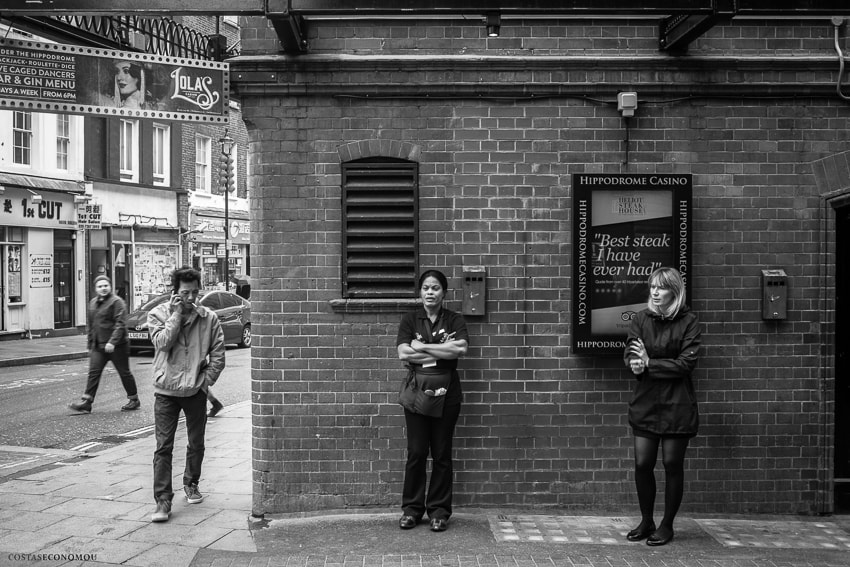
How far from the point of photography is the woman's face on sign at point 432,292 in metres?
6.20

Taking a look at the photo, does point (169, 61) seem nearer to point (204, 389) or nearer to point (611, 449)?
point (204, 389)

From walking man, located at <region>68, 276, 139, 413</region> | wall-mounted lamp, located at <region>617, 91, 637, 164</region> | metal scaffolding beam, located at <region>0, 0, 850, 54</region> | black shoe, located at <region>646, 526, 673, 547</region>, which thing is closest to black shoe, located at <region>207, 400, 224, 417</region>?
walking man, located at <region>68, 276, 139, 413</region>

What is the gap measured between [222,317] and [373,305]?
15449mm

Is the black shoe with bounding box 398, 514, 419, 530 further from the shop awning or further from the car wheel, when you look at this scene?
the shop awning

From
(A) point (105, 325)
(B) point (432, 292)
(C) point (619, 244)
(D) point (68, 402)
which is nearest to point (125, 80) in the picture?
(B) point (432, 292)

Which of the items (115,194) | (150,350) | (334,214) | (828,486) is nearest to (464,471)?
(334,214)

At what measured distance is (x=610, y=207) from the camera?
268 inches

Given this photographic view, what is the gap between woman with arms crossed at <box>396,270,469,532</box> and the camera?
6.21m

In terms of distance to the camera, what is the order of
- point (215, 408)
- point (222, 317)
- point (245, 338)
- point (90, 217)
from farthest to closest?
1. point (245, 338)
2. point (90, 217)
3. point (222, 317)
4. point (215, 408)

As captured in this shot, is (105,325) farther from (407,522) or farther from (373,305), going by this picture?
(407,522)

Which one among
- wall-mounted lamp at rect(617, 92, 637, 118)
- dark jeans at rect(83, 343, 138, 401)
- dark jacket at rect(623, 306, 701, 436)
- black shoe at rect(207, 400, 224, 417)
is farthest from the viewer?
dark jeans at rect(83, 343, 138, 401)

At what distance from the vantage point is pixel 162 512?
21.5ft

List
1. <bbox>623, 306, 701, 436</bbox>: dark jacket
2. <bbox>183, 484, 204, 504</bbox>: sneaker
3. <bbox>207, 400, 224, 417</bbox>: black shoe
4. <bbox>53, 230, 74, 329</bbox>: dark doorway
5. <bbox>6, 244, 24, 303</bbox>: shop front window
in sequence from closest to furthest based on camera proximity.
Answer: <bbox>623, 306, 701, 436</bbox>: dark jacket
<bbox>183, 484, 204, 504</bbox>: sneaker
<bbox>207, 400, 224, 417</bbox>: black shoe
<bbox>6, 244, 24, 303</bbox>: shop front window
<bbox>53, 230, 74, 329</bbox>: dark doorway

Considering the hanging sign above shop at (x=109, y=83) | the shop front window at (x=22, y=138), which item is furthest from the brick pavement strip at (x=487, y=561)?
the shop front window at (x=22, y=138)
